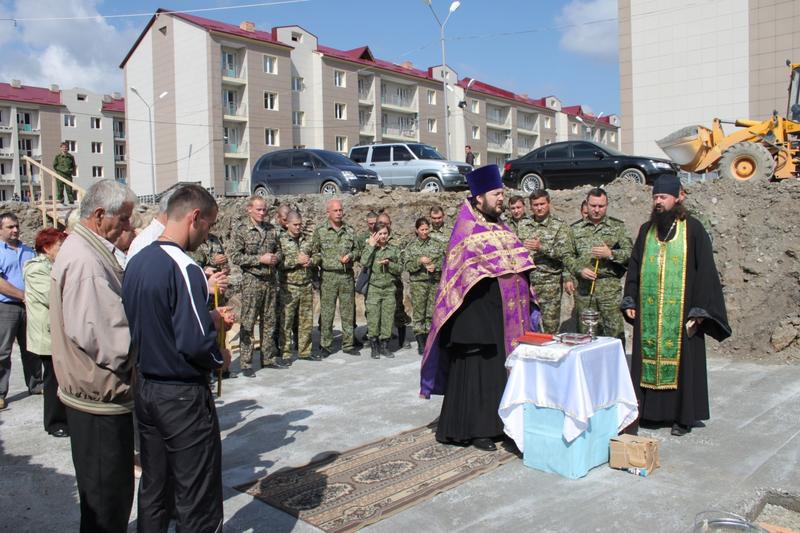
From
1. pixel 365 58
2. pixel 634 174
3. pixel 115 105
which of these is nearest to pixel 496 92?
pixel 365 58

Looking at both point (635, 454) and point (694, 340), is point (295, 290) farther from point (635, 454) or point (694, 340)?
point (635, 454)

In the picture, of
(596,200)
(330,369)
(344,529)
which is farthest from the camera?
(330,369)

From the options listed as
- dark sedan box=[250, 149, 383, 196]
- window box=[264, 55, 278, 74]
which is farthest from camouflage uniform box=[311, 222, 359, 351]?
window box=[264, 55, 278, 74]

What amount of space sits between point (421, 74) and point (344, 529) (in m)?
51.7

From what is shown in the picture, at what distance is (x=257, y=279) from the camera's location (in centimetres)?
845

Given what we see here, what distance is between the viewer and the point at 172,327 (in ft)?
9.77

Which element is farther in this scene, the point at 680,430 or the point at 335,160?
the point at 335,160

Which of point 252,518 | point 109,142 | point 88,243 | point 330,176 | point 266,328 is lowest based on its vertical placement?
point 252,518

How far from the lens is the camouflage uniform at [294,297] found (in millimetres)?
8844

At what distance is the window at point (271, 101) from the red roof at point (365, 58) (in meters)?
4.97

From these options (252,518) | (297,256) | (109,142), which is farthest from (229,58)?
(252,518)

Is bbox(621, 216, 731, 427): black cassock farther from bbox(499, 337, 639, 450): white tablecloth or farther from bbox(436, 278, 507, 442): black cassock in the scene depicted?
bbox(436, 278, 507, 442): black cassock

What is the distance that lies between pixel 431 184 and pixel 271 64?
28.7 m

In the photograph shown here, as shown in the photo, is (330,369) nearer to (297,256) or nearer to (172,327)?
(297,256)
